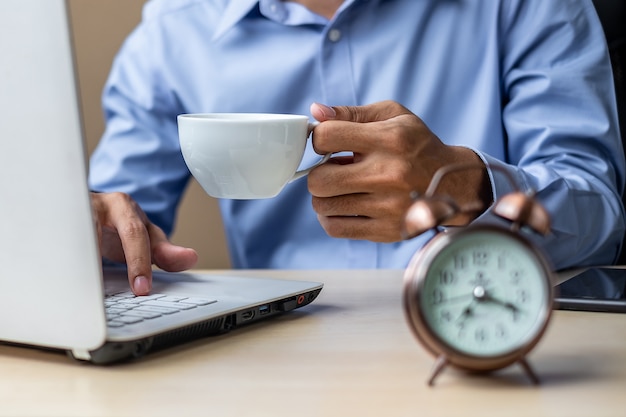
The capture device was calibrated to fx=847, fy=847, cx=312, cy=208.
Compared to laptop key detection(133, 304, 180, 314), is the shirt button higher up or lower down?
higher up

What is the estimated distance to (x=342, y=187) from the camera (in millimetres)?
894

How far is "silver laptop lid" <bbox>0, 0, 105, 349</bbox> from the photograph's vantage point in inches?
23.6

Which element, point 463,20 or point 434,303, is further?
point 463,20

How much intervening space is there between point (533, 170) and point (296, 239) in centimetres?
45

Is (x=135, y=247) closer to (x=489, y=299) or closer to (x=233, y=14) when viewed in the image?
(x=489, y=299)

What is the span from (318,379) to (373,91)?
86 cm

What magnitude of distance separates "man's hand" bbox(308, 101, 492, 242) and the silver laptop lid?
29 cm

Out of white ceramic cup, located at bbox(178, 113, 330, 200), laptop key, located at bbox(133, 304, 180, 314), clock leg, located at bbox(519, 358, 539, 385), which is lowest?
laptop key, located at bbox(133, 304, 180, 314)

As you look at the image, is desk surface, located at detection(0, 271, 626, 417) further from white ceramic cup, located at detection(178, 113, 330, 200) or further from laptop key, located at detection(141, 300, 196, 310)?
white ceramic cup, located at detection(178, 113, 330, 200)

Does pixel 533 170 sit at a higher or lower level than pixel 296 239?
higher

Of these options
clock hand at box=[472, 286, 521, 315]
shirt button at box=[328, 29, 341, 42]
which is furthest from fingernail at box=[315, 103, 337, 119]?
shirt button at box=[328, 29, 341, 42]

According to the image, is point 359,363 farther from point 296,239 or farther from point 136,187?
point 136,187

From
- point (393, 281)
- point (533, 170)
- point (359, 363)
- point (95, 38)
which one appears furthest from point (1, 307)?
point (95, 38)

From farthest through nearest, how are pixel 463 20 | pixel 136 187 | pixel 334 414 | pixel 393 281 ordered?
1. pixel 136 187
2. pixel 463 20
3. pixel 393 281
4. pixel 334 414
